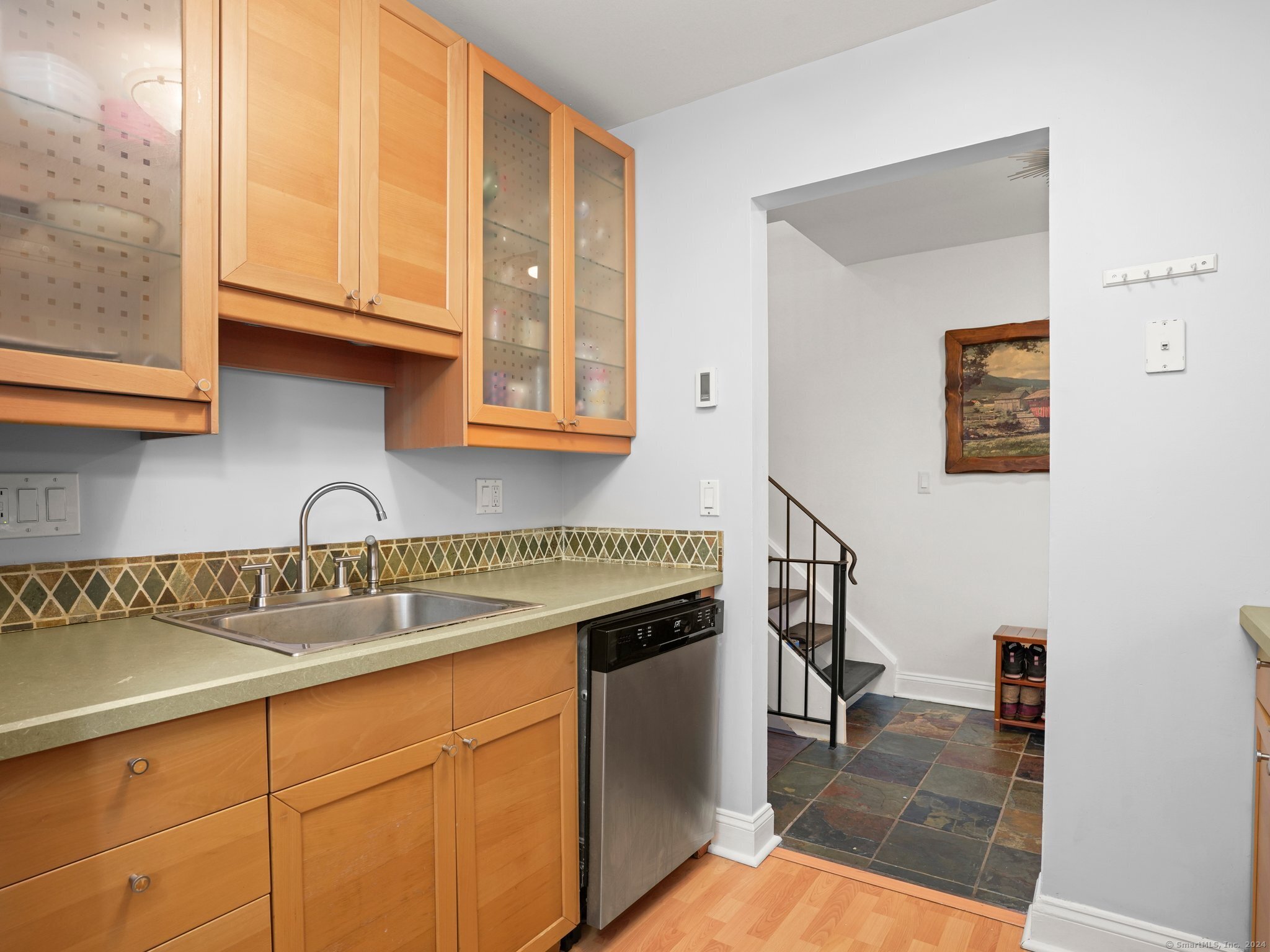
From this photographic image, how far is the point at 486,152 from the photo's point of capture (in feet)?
6.76

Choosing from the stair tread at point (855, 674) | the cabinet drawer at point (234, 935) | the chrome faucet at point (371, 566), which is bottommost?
the stair tread at point (855, 674)

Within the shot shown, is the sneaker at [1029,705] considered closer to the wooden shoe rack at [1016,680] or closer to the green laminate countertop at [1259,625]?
the wooden shoe rack at [1016,680]

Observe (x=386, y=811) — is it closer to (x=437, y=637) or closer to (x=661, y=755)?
(x=437, y=637)

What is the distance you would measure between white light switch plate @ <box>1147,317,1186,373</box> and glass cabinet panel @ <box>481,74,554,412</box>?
160 cm

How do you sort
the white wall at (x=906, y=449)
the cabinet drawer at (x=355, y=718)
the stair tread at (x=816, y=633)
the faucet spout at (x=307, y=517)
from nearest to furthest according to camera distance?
1. the cabinet drawer at (x=355, y=718)
2. the faucet spout at (x=307, y=517)
3. the stair tread at (x=816, y=633)
4. the white wall at (x=906, y=449)

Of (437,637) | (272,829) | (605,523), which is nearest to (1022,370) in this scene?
(605,523)

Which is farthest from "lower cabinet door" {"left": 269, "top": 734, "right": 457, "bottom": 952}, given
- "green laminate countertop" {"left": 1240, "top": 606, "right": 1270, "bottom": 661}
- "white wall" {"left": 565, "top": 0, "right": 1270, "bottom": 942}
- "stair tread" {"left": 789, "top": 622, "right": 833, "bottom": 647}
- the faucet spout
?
"stair tread" {"left": 789, "top": 622, "right": 833, "bottom": 647}

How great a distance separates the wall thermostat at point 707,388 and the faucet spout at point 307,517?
112cm

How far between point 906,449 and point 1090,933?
2.77 metres

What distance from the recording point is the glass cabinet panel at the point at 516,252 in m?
2.07

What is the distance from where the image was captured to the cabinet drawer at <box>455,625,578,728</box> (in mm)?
1542

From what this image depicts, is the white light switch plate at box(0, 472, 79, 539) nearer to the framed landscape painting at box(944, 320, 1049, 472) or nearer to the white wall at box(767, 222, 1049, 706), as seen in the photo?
the white wall at box(767, 222, 1049, 706)

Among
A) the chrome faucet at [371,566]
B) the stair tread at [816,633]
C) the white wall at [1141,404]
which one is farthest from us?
the stair tread at [816,633]

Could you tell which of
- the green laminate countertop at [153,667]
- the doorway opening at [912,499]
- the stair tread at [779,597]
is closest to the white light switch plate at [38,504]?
the green laminate countertop at [153,667]
